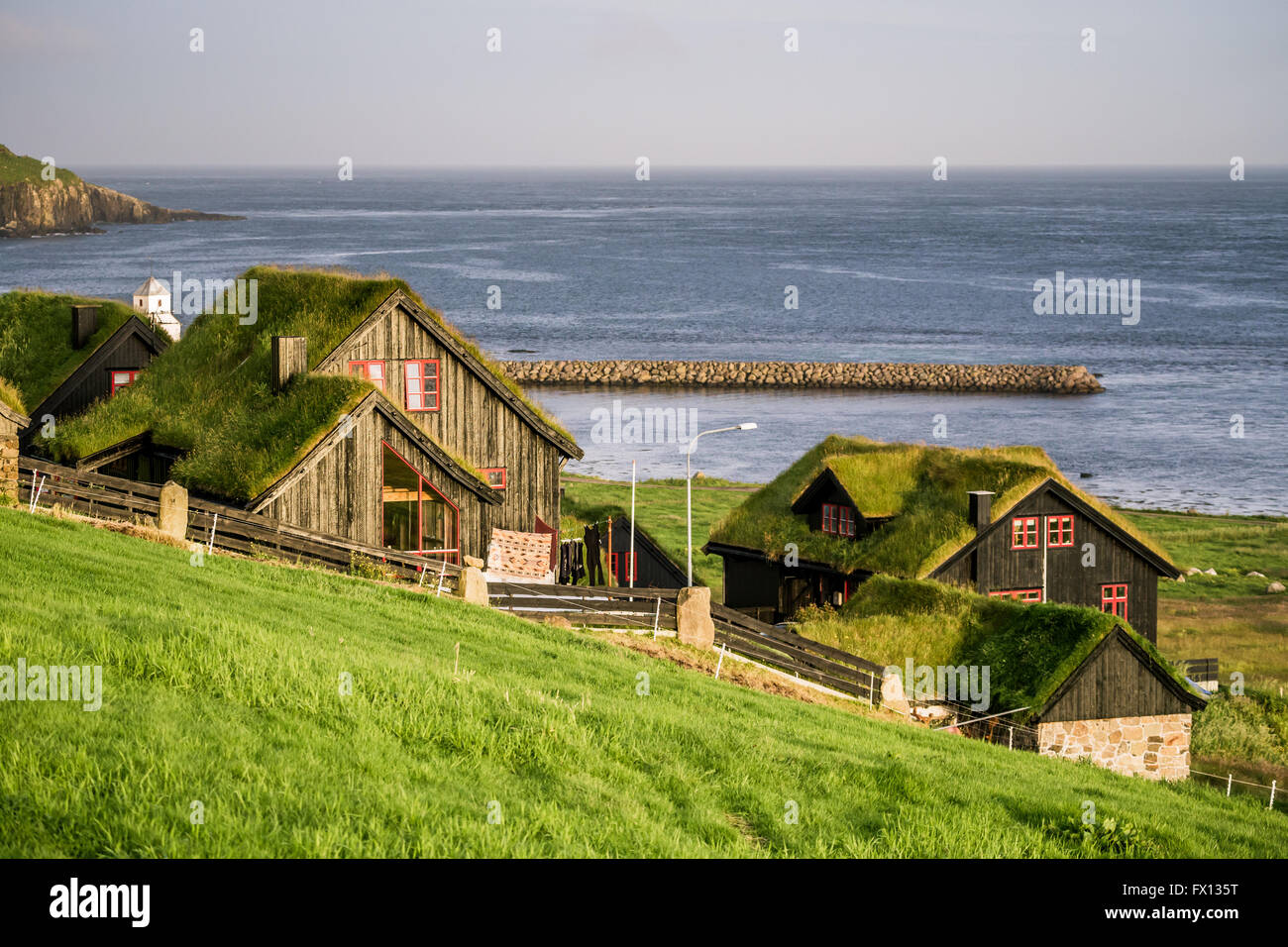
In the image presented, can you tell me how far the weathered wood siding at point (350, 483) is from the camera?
116ft

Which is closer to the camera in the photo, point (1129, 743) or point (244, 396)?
point (1129, 743)

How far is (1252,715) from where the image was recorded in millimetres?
38344

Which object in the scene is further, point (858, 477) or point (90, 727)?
point (858, 477)

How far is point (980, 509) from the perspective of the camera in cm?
4000

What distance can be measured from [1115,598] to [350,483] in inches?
944

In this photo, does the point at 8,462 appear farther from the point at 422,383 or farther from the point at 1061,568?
the point at 1061,568

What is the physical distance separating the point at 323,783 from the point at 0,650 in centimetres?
440

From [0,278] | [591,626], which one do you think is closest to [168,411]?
[591,626]

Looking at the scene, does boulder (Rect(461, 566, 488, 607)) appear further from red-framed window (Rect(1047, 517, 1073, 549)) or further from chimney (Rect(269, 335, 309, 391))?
red-framed window (Rect(1047, 517, 1073, 549))

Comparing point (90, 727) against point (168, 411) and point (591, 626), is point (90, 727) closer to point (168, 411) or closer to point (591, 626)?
point (591, 626)

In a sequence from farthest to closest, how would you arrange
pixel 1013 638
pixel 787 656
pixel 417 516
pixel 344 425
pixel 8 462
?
pixel 417 516, pixel 344 425, pixel 1013 638, pixel 787 656, pixel 8 462

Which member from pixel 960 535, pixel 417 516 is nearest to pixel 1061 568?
pixel 960 535

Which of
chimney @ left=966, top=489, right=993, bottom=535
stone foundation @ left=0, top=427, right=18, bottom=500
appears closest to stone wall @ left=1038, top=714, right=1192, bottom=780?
chimney @ left=966, top=489, right=993, bottom=535

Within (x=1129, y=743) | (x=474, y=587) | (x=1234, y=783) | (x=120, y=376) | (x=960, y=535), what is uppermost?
(x=120, y=376)
